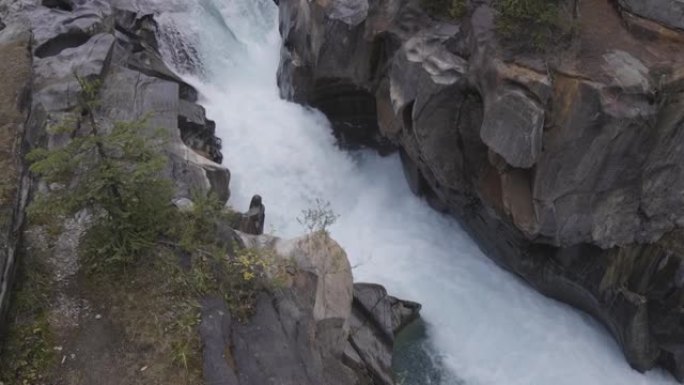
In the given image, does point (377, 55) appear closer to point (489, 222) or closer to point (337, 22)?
point (337, 22)

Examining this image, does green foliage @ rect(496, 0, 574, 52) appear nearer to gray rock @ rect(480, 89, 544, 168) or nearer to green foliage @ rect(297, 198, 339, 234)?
gray rock @ rect(480, 89, 544, 168)

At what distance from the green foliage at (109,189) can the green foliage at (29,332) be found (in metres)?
0.69

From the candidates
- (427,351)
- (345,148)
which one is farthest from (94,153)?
(345,148)

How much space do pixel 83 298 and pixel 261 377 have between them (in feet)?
8.69

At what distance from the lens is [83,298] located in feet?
26.5

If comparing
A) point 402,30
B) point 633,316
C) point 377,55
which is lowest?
point 633,316

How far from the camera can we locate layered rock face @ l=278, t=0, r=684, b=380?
36.4ft

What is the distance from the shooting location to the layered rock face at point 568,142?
11.1m

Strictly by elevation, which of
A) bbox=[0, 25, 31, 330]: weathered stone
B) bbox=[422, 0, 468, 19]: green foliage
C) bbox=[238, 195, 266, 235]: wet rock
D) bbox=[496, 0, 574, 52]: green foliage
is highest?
bbox=[496, 0, 574, 52]: green foliage

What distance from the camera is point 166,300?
8125 millimetres

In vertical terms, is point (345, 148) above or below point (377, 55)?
below

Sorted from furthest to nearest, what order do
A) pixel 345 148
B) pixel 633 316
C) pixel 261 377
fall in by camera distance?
pixel 345 148
pixel 633 316
pixel 261 377

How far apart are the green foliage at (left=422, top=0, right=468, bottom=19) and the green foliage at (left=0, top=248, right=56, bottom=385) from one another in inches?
379

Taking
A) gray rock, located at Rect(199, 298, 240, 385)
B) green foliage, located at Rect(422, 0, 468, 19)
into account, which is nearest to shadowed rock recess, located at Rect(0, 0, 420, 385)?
gray rock, located at Rect(199, 298, 240, 385)
